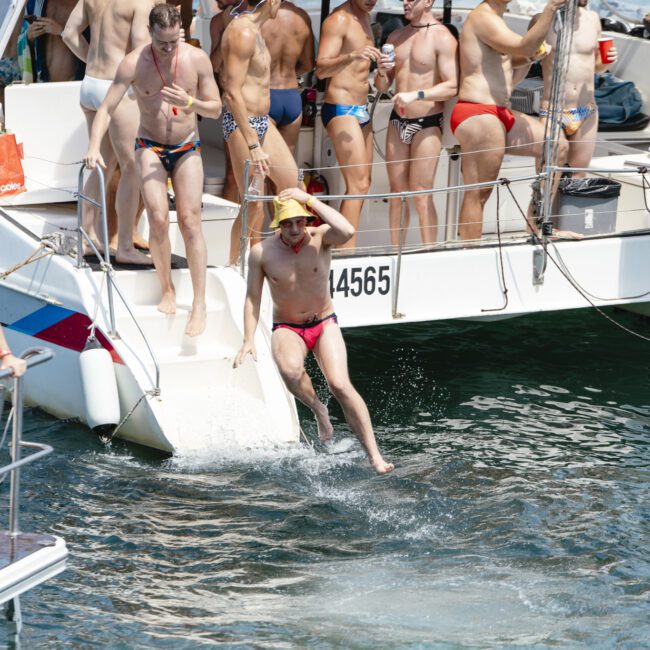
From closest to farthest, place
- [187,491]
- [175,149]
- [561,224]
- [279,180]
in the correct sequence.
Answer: [187,491]
[175,149]
[279,180]
[561,224]

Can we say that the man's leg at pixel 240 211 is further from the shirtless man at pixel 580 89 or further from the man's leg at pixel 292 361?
the shirtless man at pixel 580 89

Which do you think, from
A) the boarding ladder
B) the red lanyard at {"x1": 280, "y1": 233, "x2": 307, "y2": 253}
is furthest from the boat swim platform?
the red lanyard at {"x1": 280, "y1": 233, "x2": 307, "y2": 253}

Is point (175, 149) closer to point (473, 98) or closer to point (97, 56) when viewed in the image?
point (97, 56)

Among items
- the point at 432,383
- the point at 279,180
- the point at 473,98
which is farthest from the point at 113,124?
the point at 432,383

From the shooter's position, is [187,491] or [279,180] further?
[279,180]

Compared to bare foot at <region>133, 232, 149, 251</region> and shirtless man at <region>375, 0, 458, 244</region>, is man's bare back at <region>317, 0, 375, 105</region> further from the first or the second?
bare foot at <region>133, 232, 149, 251</region>

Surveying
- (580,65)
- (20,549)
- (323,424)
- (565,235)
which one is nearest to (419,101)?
(580,65)

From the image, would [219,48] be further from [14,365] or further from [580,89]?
[14,365]

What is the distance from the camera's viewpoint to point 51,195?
9.16m

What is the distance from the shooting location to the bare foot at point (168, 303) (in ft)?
27.2

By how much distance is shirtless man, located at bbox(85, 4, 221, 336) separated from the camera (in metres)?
7.80

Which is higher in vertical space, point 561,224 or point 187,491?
point 561,224

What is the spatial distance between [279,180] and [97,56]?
5.01 feet

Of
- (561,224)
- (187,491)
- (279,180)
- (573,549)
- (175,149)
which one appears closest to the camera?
(573,549)
